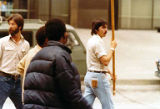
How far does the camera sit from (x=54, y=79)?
321 cm

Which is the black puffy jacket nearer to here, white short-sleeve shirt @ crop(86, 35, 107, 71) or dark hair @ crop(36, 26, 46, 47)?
dark hair @ crop(36, 26, 46, 47)

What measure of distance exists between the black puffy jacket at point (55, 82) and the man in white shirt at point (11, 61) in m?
1.76

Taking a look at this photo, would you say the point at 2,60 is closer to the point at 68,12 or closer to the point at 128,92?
the point at 128,92

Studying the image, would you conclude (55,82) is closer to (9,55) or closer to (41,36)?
(41,36)

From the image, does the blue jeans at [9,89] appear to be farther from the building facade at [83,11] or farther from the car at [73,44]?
the building facade at [83,11]

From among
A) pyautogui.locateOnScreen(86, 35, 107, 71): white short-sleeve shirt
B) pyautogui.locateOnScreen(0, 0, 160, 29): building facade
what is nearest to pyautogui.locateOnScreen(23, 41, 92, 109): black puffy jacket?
pyautogui.locateOnScreen(86, 35, 107, 71): white short-sleeve shirt

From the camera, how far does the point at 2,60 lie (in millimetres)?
5102

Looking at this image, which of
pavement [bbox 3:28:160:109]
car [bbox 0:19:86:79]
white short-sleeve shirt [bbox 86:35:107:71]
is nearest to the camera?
white short-sleeve shirt [bbox 86:35:107:71]

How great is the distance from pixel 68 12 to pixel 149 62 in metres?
10.7

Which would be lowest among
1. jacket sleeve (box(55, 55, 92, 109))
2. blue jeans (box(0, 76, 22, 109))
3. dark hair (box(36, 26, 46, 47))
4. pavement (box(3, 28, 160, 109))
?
pavement (box(3, 28, 160, 109))

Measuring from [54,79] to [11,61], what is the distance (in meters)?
1.99

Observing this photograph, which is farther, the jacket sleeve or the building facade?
the building facade

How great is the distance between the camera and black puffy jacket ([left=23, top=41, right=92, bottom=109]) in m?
3.18

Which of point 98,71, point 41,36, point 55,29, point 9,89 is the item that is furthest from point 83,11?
point 55,29
